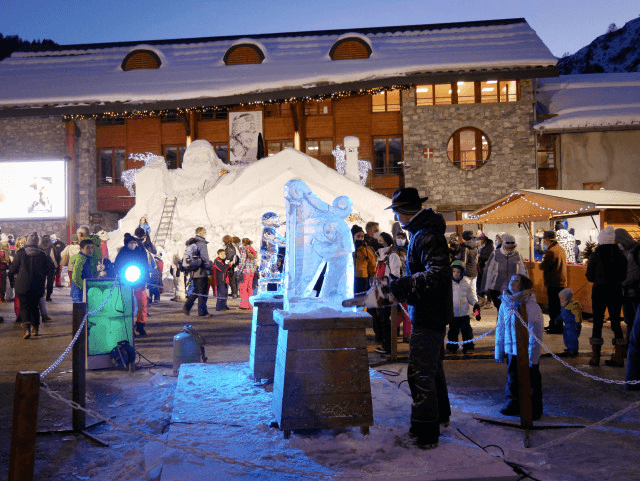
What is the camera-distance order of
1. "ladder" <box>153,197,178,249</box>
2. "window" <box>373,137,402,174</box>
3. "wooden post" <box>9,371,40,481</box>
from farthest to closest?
"window" <box>373,137,402,174</box> < "ladder" <box>153,197,178,249</box> < "wooden post" <box>9,371,40,481</box>

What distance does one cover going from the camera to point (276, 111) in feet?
80.9

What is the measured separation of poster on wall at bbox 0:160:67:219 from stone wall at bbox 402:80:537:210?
1506 centimetres

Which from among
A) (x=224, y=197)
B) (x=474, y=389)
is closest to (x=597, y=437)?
(x=474, y=389)

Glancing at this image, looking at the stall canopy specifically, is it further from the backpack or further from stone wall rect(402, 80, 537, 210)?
the backpack

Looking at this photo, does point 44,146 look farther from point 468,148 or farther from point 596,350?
point 596,350

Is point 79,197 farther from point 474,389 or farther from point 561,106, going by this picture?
point 474,389

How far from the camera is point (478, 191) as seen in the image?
73.3 feet

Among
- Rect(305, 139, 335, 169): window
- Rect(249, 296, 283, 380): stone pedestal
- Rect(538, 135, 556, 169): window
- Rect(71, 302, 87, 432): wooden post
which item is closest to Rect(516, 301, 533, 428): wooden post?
Rect(249, 296, 283, 380): stone pedestal

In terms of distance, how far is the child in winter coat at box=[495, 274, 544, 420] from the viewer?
4.70 meters

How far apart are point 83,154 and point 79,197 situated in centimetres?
197

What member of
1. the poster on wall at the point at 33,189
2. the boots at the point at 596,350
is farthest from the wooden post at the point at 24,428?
the poster on wall at the point at 33,189

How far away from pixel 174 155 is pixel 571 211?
18404 millimetres

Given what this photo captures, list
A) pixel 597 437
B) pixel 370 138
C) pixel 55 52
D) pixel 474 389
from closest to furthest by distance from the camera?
pixel 597 437 < pixel 474 389 < pixel 370 138 < pixel 55 52

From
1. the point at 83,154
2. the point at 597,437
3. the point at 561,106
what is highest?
the point at 561,106
